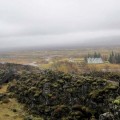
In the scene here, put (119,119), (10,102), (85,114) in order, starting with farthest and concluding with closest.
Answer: (10,102)
(85,114)
(119,119)

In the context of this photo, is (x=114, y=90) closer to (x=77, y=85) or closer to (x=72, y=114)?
(x=72, y=114)

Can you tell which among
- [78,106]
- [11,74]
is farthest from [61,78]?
[11,74]

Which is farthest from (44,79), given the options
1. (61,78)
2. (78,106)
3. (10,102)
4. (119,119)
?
(119,119)

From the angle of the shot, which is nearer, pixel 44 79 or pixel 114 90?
pixel 114 90

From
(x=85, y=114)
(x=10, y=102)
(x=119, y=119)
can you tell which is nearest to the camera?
(x=119, y=119)

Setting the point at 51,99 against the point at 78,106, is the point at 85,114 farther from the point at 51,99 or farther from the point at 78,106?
the point at 51,99

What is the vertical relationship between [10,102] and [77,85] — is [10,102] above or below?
below
